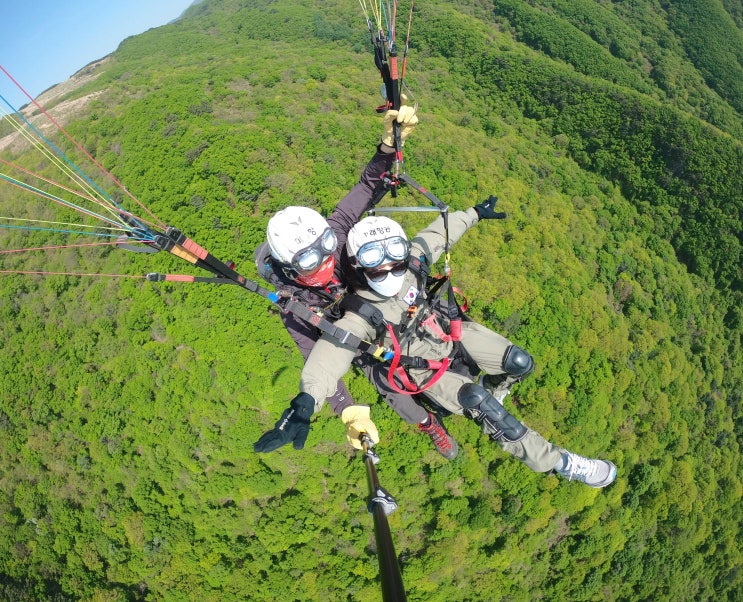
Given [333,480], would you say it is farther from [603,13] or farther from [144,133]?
[603,13]

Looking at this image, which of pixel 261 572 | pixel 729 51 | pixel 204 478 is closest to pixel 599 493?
pixel 261 572

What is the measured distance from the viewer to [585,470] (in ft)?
19.0

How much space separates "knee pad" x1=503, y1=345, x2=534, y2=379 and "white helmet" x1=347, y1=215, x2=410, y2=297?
72.6 inches

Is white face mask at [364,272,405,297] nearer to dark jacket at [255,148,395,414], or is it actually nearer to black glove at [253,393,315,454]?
dark jacket at [255,148,395,414]

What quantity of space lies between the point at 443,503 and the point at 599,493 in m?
12.0

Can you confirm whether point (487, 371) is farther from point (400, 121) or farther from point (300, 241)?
point (400, 121)

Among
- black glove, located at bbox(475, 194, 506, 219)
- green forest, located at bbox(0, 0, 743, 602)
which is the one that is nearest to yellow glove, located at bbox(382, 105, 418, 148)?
black glove, located at bbox(475, 194, 506, 219)

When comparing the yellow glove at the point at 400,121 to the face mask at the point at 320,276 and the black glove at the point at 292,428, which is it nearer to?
the face mask at the point at 320,276

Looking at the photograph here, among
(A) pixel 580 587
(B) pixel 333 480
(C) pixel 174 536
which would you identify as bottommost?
(A) pixel 580 587

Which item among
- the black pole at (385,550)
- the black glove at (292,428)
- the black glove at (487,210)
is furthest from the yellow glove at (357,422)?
the black glove at (487,210)

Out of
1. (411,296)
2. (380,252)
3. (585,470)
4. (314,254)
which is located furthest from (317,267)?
(585,470)

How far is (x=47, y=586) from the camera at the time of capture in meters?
24.8

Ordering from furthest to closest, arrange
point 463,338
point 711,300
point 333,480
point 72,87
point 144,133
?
point 72,87 < point 711,300 < point 144,133 < point 333,480 < point 463,338

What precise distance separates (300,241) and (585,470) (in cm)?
492
